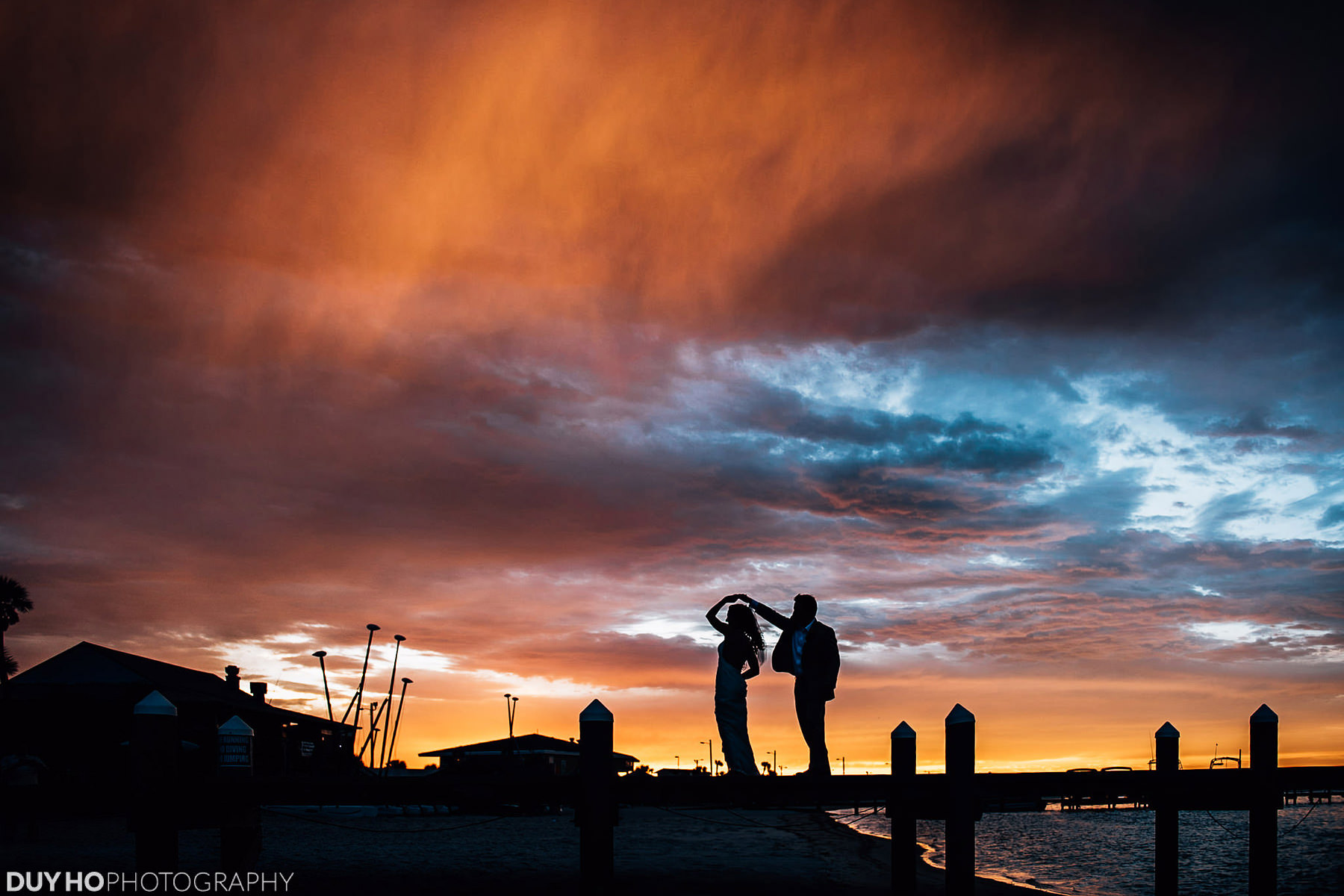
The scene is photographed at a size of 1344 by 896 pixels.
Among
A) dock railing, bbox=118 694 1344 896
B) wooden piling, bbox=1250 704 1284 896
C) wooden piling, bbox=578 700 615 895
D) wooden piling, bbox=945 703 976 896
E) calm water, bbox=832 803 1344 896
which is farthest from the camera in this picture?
calm water, bbox=832 803 1344 896

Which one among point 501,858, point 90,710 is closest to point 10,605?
point 90,710

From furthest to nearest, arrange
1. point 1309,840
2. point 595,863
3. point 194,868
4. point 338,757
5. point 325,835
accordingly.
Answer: point 338,757 → point 1309,840 → point 325,835 → point 194,868 → point 595,863

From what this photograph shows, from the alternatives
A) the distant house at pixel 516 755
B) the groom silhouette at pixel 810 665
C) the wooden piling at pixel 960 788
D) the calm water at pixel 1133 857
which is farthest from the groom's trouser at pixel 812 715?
the distant house at pixel 516 755

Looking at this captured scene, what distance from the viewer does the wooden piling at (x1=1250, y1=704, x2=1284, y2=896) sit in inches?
422

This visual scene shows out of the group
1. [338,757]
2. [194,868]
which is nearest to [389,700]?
[338,757]

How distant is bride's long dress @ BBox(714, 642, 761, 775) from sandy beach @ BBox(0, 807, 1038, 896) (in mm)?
4276

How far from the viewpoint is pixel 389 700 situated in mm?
63438

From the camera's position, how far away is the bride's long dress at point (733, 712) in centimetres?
1119

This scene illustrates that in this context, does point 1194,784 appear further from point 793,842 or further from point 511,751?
point 511,751

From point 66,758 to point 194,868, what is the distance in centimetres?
2662

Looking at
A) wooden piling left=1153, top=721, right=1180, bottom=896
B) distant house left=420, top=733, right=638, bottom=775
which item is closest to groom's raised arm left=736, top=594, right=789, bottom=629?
wooden piling left=1153, top=721, right=1180, bottom=896

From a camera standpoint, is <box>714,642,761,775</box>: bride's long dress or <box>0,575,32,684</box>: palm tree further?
<box>0,575,32,684</box>: palm tree

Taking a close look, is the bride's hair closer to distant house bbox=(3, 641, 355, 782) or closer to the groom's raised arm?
the groom's raised arm

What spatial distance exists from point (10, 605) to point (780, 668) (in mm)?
62418
